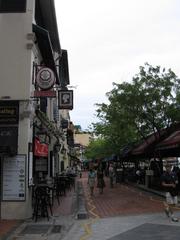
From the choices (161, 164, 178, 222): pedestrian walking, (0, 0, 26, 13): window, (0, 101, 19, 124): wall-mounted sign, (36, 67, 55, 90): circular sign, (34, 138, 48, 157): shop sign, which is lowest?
(161, 164, 178, 222): pedestrian walking

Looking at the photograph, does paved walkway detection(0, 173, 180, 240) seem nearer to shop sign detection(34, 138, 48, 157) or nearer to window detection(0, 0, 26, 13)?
shop sign detection(34, 138, 48, 157)

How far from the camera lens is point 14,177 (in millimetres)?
17078

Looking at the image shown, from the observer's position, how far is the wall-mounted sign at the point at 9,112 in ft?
56.4

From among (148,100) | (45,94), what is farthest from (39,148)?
(148,100)

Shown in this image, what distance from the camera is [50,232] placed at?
45.2 ft

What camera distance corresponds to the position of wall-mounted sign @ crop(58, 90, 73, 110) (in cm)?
2297

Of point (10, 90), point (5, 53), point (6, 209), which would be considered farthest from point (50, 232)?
point (5, 53)

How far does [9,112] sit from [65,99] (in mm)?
6184

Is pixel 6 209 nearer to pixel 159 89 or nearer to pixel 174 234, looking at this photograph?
pixel 174 234

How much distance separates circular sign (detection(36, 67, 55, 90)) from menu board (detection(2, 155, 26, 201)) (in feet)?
8.64

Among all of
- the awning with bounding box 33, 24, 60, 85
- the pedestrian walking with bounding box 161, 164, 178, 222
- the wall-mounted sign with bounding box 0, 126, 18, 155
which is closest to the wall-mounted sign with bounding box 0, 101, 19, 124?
the wall-mounted sign with bounding box 0, 126, 18, 155

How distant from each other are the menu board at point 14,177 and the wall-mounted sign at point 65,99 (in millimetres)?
6214

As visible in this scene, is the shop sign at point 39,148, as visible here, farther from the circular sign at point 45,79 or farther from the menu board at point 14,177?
the circular sign at point 45,79

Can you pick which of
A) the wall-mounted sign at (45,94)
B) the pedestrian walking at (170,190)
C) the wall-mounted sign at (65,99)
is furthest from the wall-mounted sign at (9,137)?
the wall-mounted sign at (65,99)
